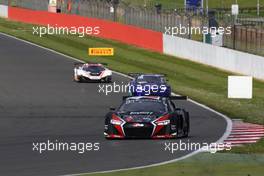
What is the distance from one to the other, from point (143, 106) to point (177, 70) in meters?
32.4

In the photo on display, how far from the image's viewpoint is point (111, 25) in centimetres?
8075

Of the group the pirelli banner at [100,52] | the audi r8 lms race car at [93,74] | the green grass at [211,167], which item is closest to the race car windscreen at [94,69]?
the audi r8 lms race car at [93,74]

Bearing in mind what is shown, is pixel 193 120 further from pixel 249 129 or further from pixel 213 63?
pixel 213 63

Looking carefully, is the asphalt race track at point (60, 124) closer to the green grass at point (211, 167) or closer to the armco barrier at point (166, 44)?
the green grass at point (211, 167)

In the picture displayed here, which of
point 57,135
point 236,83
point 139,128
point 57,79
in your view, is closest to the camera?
point 139,128

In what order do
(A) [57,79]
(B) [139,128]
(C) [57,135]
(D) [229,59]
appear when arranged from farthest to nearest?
(D) [229,59], (A) [57,79], (C) [57,135], (B) [139,128]

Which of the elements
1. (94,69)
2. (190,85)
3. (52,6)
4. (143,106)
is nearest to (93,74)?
(94,69)

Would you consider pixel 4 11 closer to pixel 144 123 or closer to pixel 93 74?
pixel 93 74

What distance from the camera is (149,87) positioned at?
1708 inches

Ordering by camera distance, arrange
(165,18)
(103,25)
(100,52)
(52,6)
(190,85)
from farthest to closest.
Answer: (52,6) → (103,25) → (165,18) → (100,52) → (190,85)

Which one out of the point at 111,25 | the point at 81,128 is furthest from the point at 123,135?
the point at 111,25

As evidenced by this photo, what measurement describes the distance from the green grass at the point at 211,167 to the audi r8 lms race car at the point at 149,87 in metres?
19.0

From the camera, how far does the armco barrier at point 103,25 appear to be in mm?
72438

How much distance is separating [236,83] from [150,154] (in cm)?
2006
